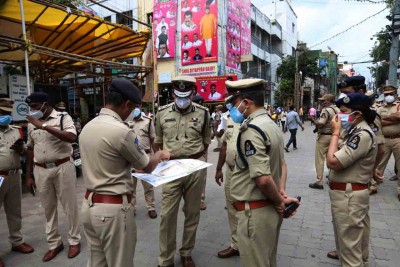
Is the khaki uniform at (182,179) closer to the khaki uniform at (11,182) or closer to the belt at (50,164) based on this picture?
the belt at (50,164)

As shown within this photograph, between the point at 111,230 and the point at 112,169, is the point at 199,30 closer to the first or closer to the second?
the point at 112,169

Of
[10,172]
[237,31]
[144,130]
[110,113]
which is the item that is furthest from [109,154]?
[237,31]

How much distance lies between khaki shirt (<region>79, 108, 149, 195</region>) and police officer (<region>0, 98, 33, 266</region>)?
6.48ft

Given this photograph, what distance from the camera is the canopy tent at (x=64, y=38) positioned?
5898 mm

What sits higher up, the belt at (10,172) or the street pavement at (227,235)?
the belt at (10,172)

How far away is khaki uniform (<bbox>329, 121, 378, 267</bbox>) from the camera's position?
2582mm

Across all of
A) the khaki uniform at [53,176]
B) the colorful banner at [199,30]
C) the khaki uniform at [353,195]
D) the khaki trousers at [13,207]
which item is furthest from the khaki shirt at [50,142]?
the colorful banner at [199,30]

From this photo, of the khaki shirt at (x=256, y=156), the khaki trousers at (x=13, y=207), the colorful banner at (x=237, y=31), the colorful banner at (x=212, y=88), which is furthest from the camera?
the colorful banner at (x=237, y=31)

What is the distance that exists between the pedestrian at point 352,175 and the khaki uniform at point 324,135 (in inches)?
118

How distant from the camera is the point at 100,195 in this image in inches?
85.5

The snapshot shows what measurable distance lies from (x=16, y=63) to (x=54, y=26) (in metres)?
1.42

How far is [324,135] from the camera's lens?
19.2 feet

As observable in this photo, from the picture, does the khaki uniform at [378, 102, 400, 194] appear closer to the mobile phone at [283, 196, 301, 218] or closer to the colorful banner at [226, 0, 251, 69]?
the mobile phone at [283, 196, 301, 218]

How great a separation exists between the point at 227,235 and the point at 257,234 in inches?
78.6
